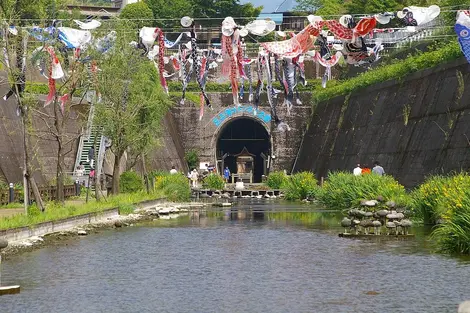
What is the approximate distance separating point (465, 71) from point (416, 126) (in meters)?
5.00

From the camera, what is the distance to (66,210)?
2991 cm

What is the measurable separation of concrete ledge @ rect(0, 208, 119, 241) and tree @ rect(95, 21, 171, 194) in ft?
20.3

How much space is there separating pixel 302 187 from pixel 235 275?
32.9m

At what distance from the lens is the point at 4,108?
4856cm

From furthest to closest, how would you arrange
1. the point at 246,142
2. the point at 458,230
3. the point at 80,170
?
1. the point at 246,142
2. the point at 80,170
3. the point at 458,230

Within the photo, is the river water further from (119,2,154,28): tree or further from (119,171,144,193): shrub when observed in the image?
(119,2,154,28): tree

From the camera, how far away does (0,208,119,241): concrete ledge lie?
924 inches

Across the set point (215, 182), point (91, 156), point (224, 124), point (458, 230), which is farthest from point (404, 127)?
point (458, 230)

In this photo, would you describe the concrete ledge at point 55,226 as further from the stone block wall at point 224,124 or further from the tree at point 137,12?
the tree at point 137,12

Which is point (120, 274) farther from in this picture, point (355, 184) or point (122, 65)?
point (122, 65)

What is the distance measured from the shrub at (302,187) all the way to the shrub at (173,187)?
584 cm

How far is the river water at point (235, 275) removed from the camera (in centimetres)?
1527

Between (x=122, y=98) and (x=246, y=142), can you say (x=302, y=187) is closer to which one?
(x=122, y=98)

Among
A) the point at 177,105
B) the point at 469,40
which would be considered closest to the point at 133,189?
the point at 469,40
